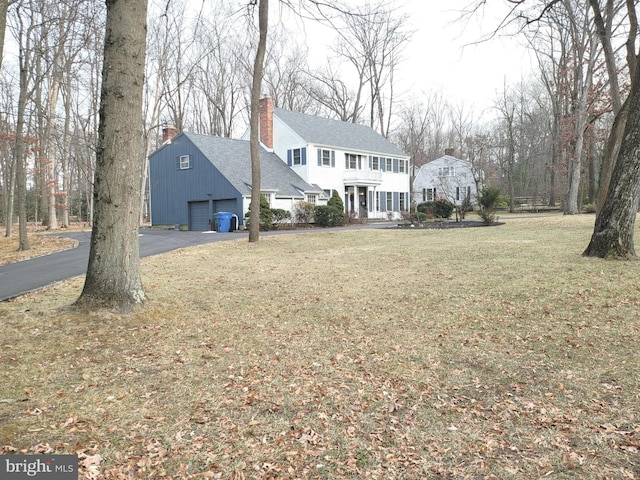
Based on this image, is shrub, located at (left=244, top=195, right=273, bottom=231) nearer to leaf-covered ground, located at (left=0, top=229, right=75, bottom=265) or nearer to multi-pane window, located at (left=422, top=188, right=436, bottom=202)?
leaf-covered ground, located at (left=0, top=229, right=75, bottom=265)

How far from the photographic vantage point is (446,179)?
131ft

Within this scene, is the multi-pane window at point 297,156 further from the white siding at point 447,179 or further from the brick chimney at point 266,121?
the white siding at point 447,179

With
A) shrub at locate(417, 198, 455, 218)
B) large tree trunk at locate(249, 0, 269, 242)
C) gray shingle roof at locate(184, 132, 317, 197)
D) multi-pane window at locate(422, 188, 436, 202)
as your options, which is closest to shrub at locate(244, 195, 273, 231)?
gray shingle roof at locate(184, 132, 317, 197)

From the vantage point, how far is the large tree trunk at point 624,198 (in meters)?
7.54

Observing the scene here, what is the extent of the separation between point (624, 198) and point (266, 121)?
25150 millimetres

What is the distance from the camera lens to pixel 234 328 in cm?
513

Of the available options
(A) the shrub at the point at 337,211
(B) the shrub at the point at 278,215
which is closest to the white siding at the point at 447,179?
(A) the shrub at the point at 337,211

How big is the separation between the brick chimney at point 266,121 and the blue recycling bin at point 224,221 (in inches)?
363

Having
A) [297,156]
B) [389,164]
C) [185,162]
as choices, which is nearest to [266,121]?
[297,156]

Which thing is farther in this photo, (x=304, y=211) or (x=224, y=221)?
(x=304, y=211)

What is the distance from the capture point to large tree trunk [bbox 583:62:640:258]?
754 centimetres

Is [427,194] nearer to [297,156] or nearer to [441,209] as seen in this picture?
[441,209]

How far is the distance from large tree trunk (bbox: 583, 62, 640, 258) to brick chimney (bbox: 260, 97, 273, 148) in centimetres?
2400

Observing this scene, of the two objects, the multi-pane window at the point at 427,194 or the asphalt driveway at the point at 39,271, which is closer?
the asphalt driveway at the point at 39,271
